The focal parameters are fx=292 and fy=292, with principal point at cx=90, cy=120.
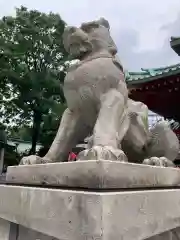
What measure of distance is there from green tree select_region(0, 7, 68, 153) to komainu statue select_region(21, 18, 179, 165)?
27.7 ft

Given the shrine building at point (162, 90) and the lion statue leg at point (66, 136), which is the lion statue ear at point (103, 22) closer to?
the lion statue leg at point (66, 136)

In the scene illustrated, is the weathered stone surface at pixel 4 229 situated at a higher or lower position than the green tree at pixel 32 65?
lower

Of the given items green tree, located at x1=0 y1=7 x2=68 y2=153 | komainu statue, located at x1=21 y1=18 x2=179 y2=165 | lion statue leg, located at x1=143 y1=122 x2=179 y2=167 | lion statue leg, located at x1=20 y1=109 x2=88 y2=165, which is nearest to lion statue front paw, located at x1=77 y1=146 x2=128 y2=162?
komainu statue, located at x1=21 y1=18 x2=179 y2=165

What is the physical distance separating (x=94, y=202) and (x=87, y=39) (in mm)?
1172

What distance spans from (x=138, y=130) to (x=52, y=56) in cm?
980

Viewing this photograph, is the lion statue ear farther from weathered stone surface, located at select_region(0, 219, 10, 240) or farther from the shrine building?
the shrine building

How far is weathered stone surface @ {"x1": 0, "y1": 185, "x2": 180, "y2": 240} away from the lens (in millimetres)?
994

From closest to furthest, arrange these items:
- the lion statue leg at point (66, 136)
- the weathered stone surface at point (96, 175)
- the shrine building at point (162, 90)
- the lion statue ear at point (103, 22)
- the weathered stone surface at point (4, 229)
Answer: the weathered stone surface at point (96, 175) < the weathered stone surface at point (4, 229) < the lion statue leg at point (66, 136) < the lion statue ear at point (103, 22) < the shrine building at point (162, 90)

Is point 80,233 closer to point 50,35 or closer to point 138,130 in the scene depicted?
point 138,130

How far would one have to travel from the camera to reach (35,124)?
36.8 ft

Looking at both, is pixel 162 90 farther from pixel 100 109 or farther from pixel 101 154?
pixel 101 154

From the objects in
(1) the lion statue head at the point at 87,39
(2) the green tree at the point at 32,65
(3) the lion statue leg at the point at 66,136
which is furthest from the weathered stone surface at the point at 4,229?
(2) the green tree at the point at 32,65

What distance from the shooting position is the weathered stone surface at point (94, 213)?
3.26ft

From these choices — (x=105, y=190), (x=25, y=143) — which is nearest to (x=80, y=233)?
(x=105, y=190)
